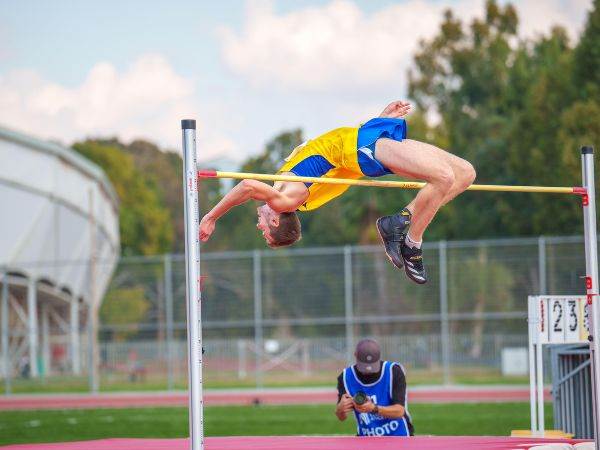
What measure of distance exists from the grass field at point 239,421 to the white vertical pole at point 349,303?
16.0ft

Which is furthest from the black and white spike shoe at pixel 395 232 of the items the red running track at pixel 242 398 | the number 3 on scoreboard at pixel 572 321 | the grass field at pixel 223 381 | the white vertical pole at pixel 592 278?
the grass field at pixel 223 381

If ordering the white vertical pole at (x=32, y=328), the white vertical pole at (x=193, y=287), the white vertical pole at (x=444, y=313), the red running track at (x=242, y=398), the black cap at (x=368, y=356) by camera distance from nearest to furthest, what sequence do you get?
the white vertical pole at (x=193, y=287)
the black cap at (x=368, y=356)
the red running track at (x=242, y=398)
the white vertical pole at (x=444, y=313)
the white vertical pole at (x=32, y=328)

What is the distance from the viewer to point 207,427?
47.6ft

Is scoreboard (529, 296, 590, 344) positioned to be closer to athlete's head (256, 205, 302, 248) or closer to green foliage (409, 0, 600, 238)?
athlete's head (256, 205, 302, 248)

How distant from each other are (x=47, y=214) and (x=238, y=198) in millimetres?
23709

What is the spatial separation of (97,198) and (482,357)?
14880mm

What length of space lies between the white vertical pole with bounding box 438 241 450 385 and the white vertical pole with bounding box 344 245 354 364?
1775mm

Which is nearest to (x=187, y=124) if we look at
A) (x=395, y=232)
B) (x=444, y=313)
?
(x=395, y=232)

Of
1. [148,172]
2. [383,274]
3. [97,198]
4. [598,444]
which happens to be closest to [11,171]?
[97,198]

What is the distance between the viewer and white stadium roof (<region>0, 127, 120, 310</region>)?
1070 inches

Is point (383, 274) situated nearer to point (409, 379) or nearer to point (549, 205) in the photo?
point (409, 379)

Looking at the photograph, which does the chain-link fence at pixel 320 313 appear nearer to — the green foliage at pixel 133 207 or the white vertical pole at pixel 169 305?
the white vertical pole at pixel 169 305

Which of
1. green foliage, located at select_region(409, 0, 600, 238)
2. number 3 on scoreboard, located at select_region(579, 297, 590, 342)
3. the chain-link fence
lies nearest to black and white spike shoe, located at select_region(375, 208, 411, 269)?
number 3 on scoreboard, located at select_region(579, 297, 590, 342)

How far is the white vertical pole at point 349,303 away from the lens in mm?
23109
